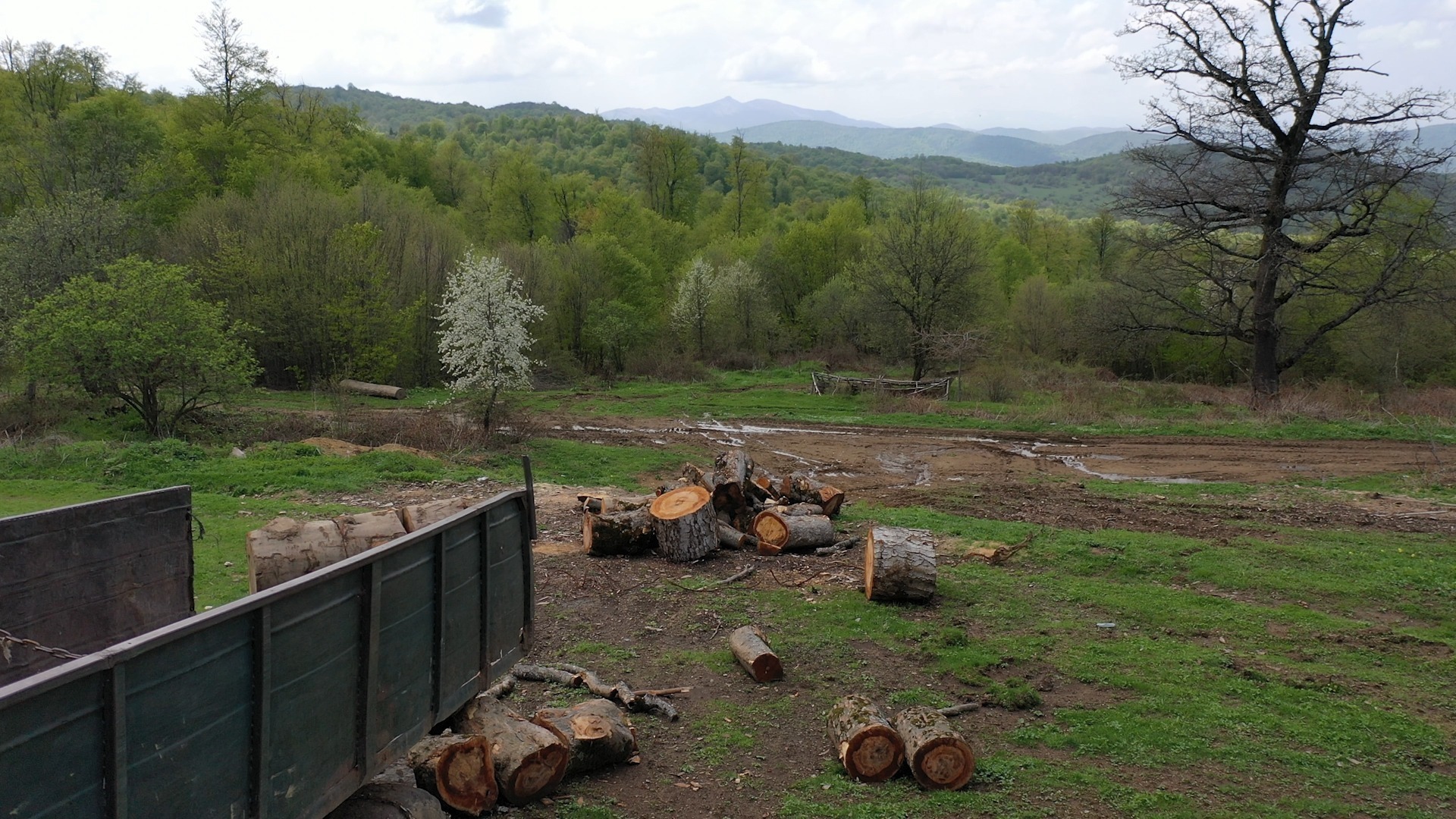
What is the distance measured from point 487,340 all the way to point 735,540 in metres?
12.9

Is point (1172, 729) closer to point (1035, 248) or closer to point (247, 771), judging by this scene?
point (247, 771)

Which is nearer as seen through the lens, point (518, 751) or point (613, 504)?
point (518, 751)

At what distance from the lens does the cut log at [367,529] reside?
25.3ft

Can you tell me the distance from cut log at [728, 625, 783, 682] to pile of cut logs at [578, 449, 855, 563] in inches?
126

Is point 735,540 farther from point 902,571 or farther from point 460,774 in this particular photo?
point 460,774

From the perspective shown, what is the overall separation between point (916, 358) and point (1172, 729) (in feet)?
107

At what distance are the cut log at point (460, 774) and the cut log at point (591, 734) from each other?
590 mm

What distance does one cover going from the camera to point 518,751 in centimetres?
521

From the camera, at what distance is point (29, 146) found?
3650 centimetres

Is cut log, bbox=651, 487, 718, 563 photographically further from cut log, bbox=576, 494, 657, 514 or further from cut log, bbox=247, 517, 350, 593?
cut log, bbox=247, 517, 350, 593

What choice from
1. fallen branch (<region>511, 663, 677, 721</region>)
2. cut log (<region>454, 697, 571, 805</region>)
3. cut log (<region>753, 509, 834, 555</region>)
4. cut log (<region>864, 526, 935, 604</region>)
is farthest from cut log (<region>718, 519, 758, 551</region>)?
cut log (<region>454, 697, 571, 805</region>)

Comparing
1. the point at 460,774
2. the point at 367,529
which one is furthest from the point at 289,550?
the point at 460,774

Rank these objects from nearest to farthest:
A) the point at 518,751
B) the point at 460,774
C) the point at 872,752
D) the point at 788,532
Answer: the point at 460,774 < the point at 518,751 < the point at 872,752 < the point at 788,532

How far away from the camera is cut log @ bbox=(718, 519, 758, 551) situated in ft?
38.5
